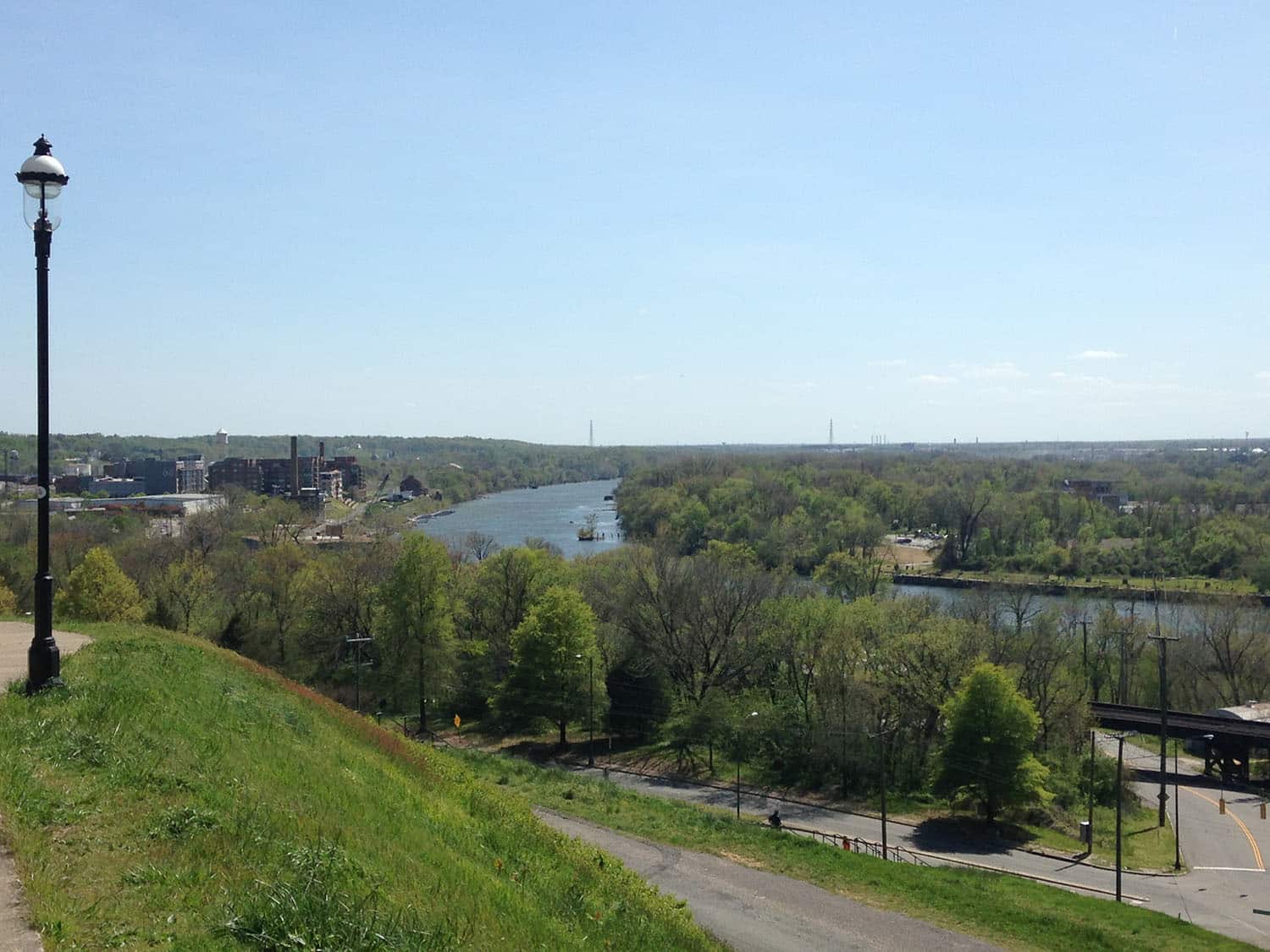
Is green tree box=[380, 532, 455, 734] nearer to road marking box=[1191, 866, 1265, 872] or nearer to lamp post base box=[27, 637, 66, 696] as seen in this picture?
road marking box=[1191, 866, 1265, 872]

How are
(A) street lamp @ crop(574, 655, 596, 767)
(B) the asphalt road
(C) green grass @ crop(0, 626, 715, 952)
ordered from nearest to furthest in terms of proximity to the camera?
(C) green grass @ crop(0, 626, 715, 952), (B) the asphalt road, (A) street lamp @ crop(574, 655, 596, 767)

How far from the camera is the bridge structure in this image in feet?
114

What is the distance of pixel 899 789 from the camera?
31359mm

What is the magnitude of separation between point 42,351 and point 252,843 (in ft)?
19.5

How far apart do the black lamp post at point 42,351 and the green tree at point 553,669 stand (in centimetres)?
2435

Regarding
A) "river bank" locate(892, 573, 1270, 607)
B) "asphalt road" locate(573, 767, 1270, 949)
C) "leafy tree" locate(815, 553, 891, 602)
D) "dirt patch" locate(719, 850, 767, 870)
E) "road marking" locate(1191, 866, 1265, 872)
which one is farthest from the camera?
"river bank" locate(892, 573, 1270, 607)

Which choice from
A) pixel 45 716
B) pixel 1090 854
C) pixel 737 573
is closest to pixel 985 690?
pixel 1090 854

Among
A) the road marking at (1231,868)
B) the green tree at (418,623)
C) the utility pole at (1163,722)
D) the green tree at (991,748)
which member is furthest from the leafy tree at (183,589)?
the road marking at (1231,868)

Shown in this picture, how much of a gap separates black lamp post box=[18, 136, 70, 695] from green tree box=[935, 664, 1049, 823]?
23.6 metres

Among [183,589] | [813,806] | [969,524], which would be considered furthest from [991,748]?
[969,524]

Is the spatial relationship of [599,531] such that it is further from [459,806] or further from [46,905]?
[46,905]

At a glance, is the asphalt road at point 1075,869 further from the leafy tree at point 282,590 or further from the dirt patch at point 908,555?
the dirt patch at point 908,555

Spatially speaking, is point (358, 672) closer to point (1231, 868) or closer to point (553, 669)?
point (553, 669)

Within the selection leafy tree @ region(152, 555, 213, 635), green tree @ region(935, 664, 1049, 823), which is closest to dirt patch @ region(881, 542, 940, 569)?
leafy tree @ region(152, 555, 213, 635)
